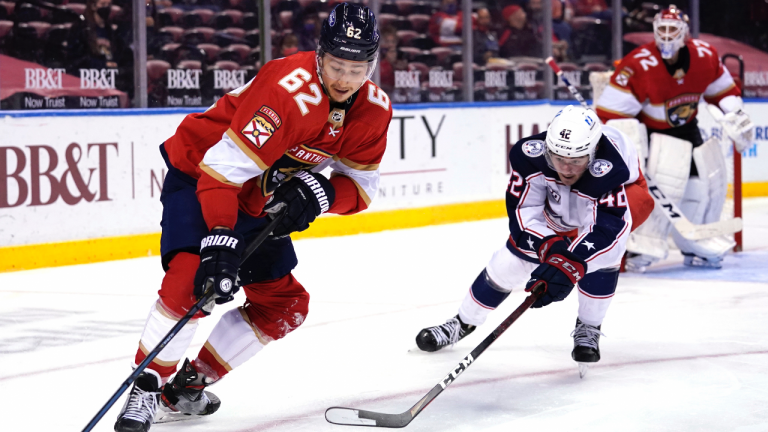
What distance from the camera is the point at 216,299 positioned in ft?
8.23

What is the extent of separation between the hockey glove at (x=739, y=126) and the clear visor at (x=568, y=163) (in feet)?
9.12

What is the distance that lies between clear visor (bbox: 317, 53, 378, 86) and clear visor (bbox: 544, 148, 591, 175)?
2.73 ft

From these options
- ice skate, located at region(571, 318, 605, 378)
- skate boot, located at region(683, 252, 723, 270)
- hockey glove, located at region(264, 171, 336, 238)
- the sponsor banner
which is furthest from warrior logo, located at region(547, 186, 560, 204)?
the sponsor banner

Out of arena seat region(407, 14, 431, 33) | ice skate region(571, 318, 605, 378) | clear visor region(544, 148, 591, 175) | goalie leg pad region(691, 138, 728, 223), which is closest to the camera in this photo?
clear visor region(544, 148, 591, 175)

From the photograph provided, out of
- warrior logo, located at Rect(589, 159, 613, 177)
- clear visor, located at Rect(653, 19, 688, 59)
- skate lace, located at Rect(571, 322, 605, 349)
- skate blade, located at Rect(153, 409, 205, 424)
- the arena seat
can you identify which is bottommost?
skate blade, located at Rect(153, 409, 205, 424)

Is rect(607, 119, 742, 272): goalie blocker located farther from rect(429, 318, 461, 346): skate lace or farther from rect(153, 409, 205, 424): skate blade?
rect(153, 409, 205, 424): skate blade

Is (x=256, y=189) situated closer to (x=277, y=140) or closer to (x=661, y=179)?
(x=277, y=140)

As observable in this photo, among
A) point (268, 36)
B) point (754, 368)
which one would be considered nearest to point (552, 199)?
point (754, 368)

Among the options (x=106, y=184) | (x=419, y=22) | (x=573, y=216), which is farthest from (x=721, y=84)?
(x=106, y=184)

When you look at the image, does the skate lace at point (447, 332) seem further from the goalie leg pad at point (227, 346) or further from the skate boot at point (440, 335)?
the goalie leg pad at point (227, 346)

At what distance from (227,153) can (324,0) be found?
221 inches

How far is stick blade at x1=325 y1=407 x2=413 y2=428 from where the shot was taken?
2.68m

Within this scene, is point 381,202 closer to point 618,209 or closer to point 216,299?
point 618,209

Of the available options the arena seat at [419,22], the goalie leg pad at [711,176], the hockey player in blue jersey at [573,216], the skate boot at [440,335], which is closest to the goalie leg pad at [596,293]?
the hockey player in blue jersey at [573,216]
